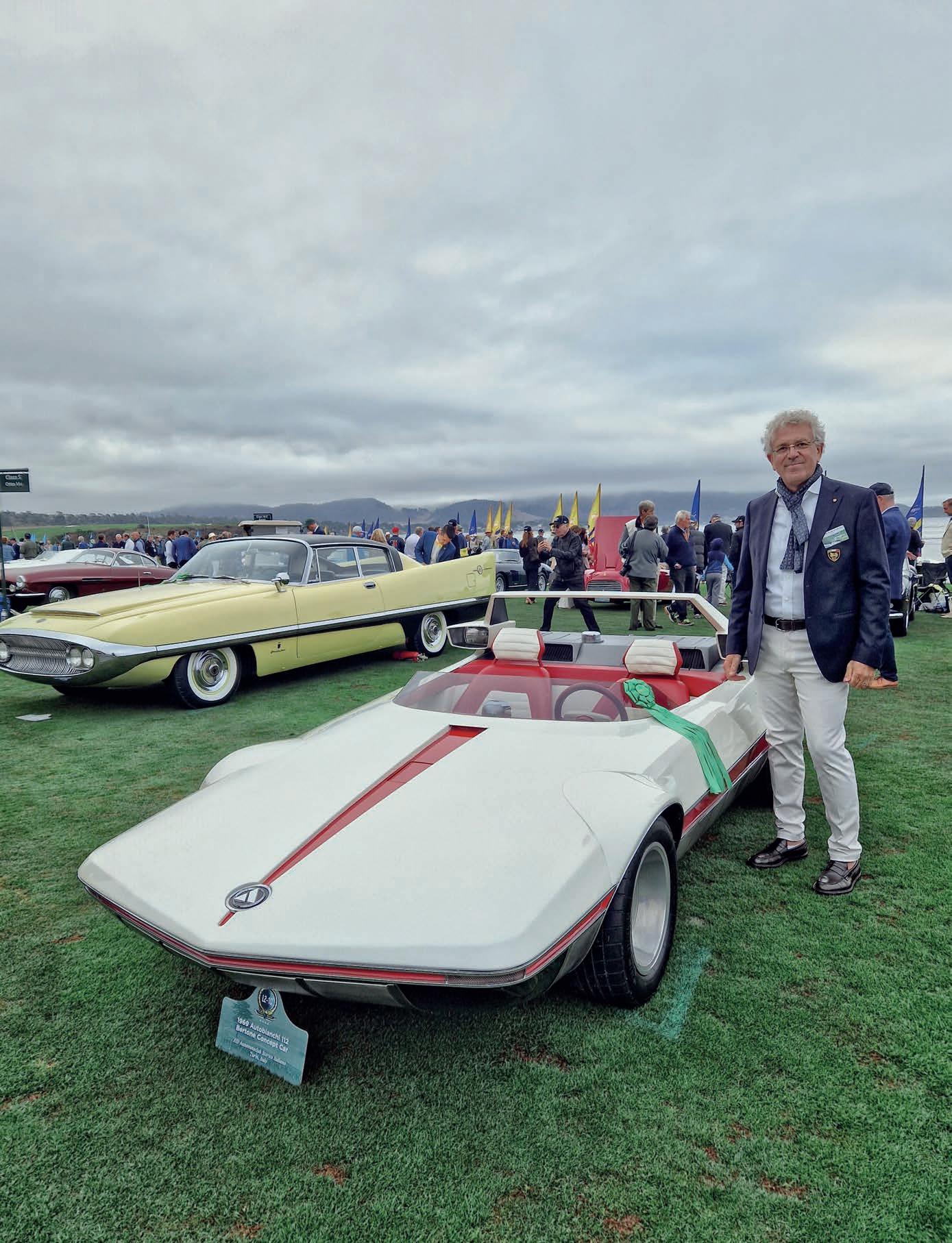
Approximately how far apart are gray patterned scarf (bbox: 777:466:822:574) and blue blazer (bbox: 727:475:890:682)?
0.03 m

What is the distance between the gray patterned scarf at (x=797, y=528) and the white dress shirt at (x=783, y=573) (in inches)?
0.4

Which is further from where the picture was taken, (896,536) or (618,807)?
(896,536)

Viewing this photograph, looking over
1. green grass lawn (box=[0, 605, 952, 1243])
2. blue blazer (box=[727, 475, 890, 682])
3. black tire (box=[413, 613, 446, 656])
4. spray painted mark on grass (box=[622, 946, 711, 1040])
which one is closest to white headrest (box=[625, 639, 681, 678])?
blue blazer (box=[727, 475, 890, 682])

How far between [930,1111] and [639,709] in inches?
60.2

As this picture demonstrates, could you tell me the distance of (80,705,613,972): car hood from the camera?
1653 millimetres

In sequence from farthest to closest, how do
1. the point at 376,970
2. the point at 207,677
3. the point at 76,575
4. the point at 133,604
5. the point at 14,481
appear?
the point at 76,575 < the point at 14,481 < the point at 207,677 < the point at 133,604 < the point at 376,970

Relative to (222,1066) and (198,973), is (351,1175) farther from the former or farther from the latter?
(198,973)

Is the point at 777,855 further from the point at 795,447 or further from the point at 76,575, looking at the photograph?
the point at 76,575

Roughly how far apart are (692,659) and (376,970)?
2650 millimetres

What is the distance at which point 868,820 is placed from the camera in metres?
3.50

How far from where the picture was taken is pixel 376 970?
1617 mm

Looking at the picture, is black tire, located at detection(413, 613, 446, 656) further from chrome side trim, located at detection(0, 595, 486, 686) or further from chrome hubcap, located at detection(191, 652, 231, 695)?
chrome hubcap, located at detection(191, 652, 231, 695)

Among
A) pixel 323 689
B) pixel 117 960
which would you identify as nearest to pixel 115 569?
pixel 323 689

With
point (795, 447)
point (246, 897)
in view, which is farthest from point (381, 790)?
point (795, 447)
